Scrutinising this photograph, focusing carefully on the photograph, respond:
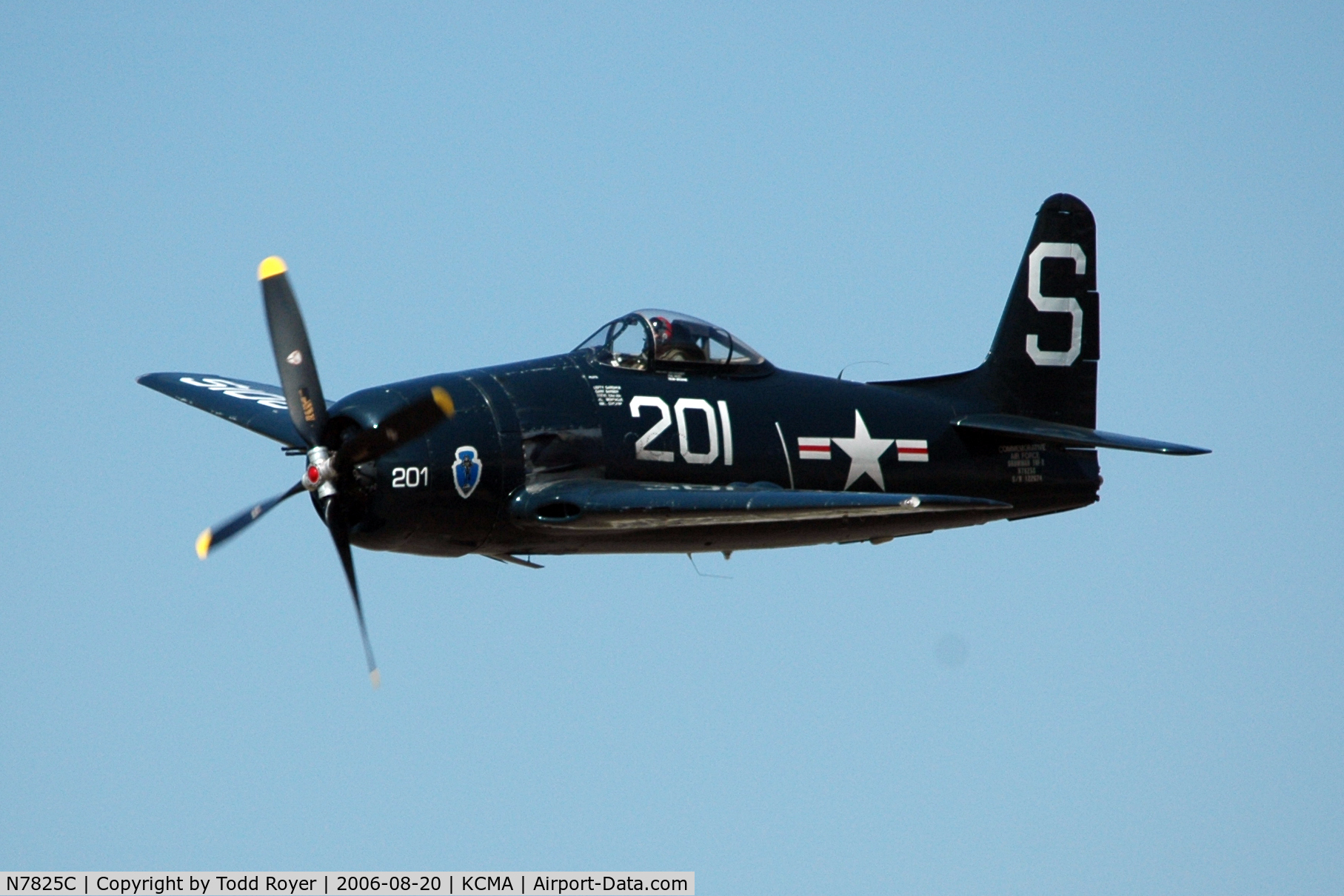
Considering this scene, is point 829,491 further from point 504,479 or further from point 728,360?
point 504,479

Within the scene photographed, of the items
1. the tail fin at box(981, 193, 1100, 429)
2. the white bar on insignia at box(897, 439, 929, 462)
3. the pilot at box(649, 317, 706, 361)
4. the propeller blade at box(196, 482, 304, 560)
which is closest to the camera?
the propeller blade at box(196, 482, 304, 560)

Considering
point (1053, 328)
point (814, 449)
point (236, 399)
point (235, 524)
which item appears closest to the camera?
point (235, 524)

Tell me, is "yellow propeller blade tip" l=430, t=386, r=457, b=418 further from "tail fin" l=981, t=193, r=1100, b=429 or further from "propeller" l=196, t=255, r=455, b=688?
"tail fin" l=981, t=193, r=1100, b=429

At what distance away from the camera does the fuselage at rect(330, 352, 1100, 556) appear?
21.5 meters

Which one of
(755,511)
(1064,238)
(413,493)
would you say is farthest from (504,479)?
(1064,238)

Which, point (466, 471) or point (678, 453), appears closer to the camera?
point (466, 471)

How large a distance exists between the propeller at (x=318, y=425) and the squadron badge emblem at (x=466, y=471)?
16.3 inches

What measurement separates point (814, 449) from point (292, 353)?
20.3 feet

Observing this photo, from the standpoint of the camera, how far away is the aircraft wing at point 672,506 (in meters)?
21.3

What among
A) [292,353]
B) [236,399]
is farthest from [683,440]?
[236,399]

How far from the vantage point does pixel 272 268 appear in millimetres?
21406

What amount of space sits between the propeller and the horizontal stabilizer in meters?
7.24

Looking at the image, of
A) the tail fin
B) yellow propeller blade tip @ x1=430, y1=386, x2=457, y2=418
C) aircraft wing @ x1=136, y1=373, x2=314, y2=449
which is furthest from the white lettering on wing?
the tail fin

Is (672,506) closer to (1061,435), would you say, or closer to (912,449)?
(912,449)
